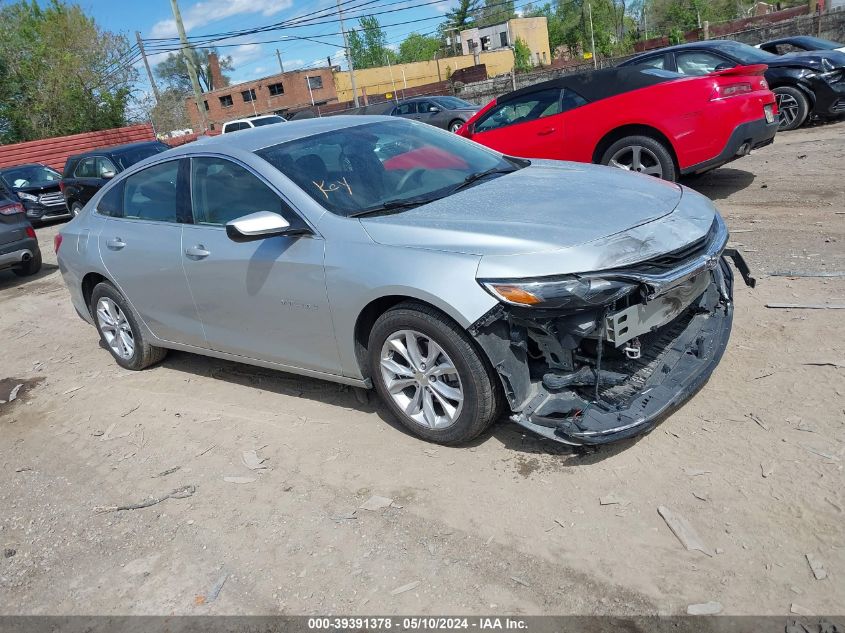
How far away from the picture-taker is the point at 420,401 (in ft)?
12.7

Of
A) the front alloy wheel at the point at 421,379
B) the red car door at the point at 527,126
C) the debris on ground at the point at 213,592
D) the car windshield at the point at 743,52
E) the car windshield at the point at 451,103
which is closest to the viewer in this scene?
the debris on ground at the point at 213,592

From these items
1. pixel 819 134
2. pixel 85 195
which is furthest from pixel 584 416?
pixel 85 195

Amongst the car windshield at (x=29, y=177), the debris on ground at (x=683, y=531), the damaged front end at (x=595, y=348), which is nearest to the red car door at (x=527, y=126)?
the damaged front end at (x=595, y=348)

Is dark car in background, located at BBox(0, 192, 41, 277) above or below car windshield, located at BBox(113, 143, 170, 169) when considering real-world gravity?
below

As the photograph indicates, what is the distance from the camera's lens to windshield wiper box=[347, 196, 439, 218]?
3.97 metres

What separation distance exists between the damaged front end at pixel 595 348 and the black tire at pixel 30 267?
1014 centimetres

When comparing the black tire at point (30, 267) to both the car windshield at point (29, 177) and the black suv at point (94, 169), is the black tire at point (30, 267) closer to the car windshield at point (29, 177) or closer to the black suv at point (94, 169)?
the black suv at point (94, 169)

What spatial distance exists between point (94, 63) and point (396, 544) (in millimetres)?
44230

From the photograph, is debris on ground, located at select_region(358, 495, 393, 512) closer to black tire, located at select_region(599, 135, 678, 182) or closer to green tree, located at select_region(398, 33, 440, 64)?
black tire, located at select_region(599, 135, 678, 182)

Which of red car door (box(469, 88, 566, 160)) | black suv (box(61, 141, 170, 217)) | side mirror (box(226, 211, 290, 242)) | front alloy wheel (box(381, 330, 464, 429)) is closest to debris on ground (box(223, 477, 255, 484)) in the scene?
front alloy wheel (box(381, 330, 464, 429))

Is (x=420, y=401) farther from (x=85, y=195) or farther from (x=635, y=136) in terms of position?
(x=85, y=195)

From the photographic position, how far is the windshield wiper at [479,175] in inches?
171

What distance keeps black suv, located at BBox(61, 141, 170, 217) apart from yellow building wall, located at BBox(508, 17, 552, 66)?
2502 inches

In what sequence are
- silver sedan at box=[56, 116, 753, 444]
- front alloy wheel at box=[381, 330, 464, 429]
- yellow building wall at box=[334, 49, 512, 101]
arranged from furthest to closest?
yellow building wall at box=[334, 49, 512, 101] → front alloy wheel at box=[381, 330, 464, 429] → silver sedan at box=[56, 116, 753, 444]
